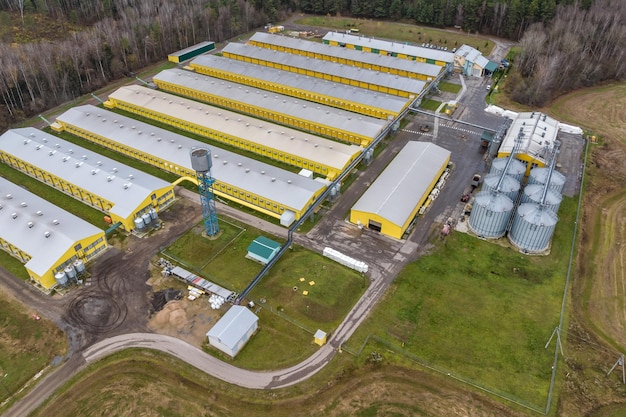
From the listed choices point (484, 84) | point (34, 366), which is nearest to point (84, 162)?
point (34, 366)

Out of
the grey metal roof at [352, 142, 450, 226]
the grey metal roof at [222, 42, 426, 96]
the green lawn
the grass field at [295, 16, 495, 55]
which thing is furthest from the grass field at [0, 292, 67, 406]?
the grass field at [295, 16, 495, 55]

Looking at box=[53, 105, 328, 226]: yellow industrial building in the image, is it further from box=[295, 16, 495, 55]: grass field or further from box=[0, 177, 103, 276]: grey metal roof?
box=[295, 16, 495, 55]: grass field

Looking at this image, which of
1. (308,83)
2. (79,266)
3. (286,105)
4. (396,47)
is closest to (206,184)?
(79,266)

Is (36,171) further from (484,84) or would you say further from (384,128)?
(484,84)

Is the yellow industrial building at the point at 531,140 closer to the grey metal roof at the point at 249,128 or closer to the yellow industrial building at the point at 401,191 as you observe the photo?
the yellow industrial building at the point at 401,191

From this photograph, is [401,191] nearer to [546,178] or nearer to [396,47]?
[546,178]
